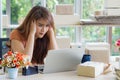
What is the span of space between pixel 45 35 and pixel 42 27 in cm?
23

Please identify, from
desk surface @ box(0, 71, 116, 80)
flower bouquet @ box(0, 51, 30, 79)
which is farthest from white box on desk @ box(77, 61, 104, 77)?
flower bouquet @ box(0, 51, 30, 79)

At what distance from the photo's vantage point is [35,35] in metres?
2.63

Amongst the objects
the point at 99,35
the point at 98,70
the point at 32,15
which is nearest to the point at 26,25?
the point at 32,15

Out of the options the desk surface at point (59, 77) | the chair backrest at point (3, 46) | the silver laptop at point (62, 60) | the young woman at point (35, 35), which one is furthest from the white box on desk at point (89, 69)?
the chair backrest at point (3, 46)

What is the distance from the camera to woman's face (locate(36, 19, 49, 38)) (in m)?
2.48

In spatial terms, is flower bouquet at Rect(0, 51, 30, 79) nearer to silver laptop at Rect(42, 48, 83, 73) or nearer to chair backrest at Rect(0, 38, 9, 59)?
silver laptop at Rect(42, 48, 83, 73)

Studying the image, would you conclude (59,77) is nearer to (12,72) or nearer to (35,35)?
(12,72)

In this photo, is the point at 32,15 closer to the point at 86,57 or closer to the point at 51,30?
the point at 51,30

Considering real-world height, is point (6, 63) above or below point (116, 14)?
below

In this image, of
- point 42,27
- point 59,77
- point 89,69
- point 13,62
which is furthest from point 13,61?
point 42,27

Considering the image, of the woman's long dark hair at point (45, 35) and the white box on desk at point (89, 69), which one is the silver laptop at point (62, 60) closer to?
the white box on desk at point (89, 69)

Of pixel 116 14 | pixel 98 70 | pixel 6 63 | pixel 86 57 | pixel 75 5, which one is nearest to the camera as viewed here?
pixel 6 63

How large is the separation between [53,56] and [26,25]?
68 centimetres

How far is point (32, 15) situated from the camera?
2555mm
